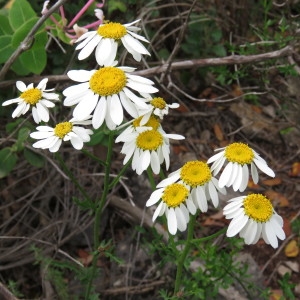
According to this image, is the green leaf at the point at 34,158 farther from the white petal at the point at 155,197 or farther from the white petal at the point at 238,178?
the white petal at the point at 238,178

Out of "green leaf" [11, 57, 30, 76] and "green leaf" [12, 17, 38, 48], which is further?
"green leaf" [11, 57, 30, 76]

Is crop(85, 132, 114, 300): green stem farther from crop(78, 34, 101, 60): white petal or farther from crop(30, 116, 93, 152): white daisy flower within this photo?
crop(78, 34, 101, 60): white petal

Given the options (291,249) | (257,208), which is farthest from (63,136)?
(291,249)

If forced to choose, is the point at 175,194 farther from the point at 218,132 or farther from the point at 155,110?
the point at 218,132

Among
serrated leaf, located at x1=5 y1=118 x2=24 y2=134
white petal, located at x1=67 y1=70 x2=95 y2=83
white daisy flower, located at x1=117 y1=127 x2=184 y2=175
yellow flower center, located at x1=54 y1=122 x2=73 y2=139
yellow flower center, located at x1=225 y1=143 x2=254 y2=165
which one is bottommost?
serrated leaf, located at x1=5 y1=118 x2=24 y2=134

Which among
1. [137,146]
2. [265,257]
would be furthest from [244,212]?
[265,257]

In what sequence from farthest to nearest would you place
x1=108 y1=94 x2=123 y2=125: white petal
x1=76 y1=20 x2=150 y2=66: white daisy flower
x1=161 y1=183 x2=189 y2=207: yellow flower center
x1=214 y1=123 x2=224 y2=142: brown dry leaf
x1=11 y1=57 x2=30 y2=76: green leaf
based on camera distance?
x1=214 y1=123 x2=224 y2=142: brown dry leaf, x1=11 y1=57 x2=30 y2=76: green leaf, x1=76 y1=20 x2=150 y2=66: white daisy flower, x1=161 y1=183 x2=189 y2=207: yellow flower center, x1=108 y1=94 x2=123 y2=125: white petal

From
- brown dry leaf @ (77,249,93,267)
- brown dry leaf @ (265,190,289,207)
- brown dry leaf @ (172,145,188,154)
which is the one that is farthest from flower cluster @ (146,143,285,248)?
brown dry leaf @ (172,145,188,154)
